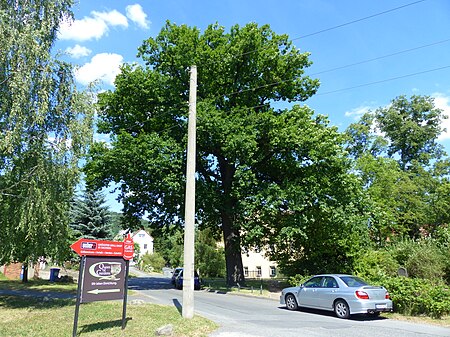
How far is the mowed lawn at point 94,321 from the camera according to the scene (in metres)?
10.4

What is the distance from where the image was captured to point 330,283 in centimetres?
1399

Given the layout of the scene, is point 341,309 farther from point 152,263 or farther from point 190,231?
point 152,263

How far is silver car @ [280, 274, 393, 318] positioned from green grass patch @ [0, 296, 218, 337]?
15.4 ft

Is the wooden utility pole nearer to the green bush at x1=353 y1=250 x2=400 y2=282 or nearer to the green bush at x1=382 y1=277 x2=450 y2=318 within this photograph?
the green bush at x1=382 y1=277 x2=450 y2=318

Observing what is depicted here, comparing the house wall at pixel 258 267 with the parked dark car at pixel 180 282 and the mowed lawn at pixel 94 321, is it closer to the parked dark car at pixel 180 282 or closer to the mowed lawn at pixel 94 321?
the parked dark car at pixel 180 282

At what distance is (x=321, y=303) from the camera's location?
1395 cm

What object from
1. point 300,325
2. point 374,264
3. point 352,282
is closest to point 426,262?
point 374,264

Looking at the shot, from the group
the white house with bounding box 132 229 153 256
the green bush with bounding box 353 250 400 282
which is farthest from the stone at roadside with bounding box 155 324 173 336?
the white house with bounding box 132 229 153 256

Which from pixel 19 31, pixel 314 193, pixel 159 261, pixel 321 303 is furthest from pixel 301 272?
pixel 159 261

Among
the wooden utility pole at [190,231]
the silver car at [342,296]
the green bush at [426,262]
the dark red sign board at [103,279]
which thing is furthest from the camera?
the green bush at [426,262]

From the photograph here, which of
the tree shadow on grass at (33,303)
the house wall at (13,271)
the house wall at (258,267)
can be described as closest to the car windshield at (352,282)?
the tree shadow on grass at (33,303)

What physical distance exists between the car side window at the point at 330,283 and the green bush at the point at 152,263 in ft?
188

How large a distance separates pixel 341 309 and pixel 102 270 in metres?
7.99

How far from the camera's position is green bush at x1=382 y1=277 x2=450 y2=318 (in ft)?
41.8
